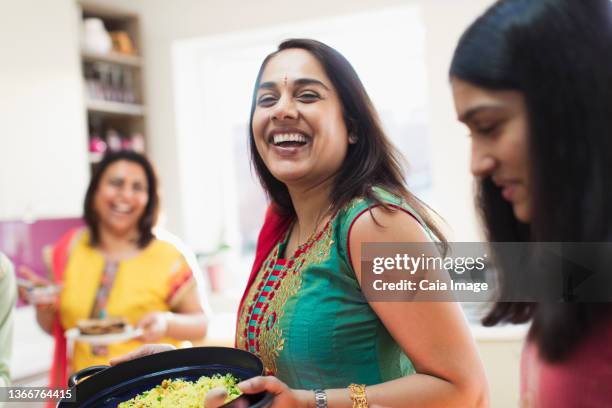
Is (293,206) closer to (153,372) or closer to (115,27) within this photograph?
(153,372)

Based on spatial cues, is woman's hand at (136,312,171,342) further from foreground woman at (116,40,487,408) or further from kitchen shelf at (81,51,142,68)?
kitchen shelf at (81,51,142,68)

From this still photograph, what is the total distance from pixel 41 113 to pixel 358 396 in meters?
1.78

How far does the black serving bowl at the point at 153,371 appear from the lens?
60 centimetres

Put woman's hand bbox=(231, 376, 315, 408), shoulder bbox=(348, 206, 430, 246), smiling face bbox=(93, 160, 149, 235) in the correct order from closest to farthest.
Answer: woman's hand bbox=(231, 376, 315, 408) < shoulder bbox=(348, 206, 430, 246) < smiling face bbox=(93, 160, 149, 235)

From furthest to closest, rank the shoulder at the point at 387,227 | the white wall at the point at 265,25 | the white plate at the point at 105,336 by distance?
the white wall at the point at 265,25 → the white plate at the point at 105,336 → the shoulder at the point at 387,227

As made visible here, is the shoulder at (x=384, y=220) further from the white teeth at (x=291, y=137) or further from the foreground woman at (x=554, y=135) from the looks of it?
the foreground woman at (x=554, y=135)

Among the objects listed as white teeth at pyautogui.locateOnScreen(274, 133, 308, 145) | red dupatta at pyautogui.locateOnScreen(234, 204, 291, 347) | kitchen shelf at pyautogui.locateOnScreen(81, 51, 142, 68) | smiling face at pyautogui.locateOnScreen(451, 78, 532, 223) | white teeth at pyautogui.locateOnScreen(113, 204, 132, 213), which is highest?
kitchen shelf at pyautogui.locateOnScreen(81, 51, 142, 68)

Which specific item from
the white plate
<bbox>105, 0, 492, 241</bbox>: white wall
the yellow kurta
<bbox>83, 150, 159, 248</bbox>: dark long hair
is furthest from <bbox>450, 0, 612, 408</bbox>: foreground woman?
<bbox>105, 0, 492, 241</bbox>: white wall

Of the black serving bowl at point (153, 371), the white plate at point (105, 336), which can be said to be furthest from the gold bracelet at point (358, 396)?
the white plate at point (105, 336)

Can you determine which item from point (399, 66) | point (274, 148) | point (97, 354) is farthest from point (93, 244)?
point (399, 66)

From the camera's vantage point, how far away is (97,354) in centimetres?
132

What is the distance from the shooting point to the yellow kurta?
1.37m

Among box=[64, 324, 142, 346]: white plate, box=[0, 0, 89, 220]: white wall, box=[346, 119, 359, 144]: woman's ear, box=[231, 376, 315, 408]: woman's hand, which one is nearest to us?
box=[231, 376, 315, 408]: woman's hand

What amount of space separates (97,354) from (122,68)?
67.7 inches
